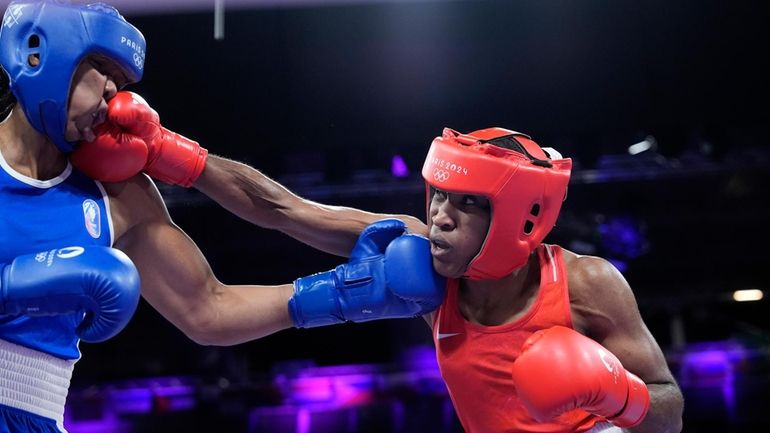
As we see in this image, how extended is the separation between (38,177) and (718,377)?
17.8ft

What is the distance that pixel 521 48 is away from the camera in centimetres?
567

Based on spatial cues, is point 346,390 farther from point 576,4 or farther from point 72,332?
point 72,332

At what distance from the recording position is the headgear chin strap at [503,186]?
2.46 m

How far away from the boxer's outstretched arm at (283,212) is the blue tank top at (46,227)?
0.48m

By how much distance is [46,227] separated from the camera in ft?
7.39

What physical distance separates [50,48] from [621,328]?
1680 millimetres

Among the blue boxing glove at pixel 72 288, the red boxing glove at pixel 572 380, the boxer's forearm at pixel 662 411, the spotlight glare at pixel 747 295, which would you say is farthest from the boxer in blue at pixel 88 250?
the spotlight glare at pixel 747 295

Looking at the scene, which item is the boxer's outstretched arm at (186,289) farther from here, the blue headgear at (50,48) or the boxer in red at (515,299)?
the blue headgear at (50,48)

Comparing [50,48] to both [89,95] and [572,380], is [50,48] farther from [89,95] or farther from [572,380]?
[572,380]

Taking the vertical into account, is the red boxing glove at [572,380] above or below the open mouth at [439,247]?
below

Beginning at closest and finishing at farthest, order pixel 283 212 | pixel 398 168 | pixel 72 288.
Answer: pixel 72 288
pixel 283 212
pixel 398 168

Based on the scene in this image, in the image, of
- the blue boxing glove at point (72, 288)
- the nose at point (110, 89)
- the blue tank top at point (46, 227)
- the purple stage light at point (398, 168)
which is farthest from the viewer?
the purple stage light at point (398, 168)

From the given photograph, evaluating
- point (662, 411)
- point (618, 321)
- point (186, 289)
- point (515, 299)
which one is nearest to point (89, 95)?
point (186, 289)

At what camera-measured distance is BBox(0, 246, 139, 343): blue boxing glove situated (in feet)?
6.55
